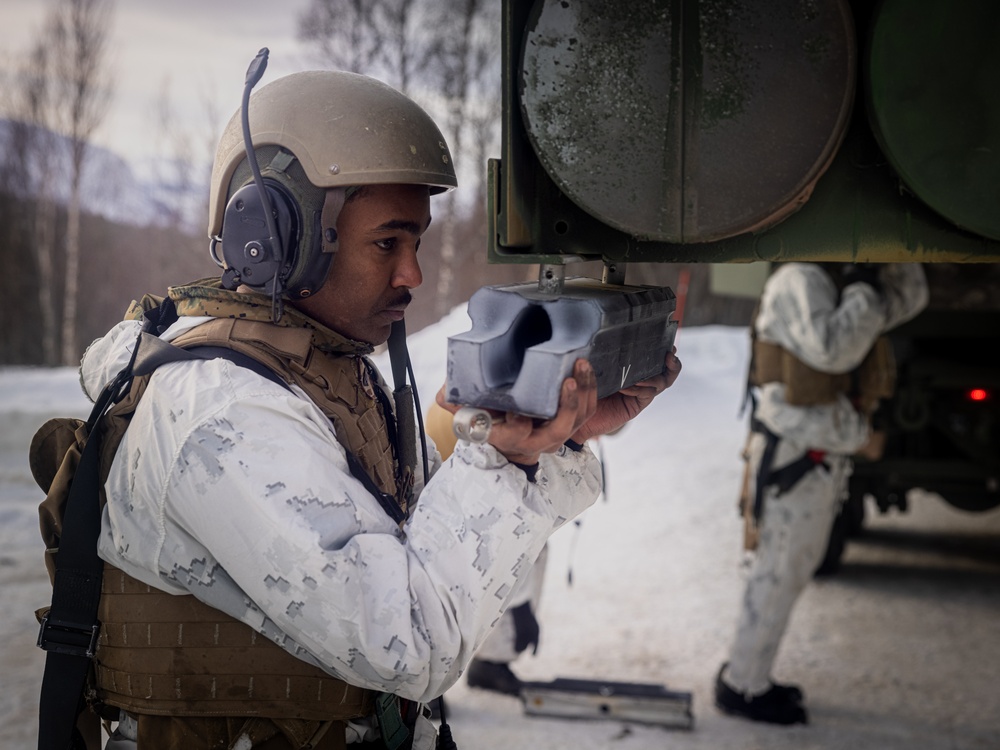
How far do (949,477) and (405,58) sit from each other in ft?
31.7

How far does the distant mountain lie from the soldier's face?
48.0 ft

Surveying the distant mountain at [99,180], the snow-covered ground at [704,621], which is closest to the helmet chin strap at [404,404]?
the snow-covered ground at [704,621]

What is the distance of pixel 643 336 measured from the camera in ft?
5.05

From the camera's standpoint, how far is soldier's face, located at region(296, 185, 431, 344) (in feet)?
5.82

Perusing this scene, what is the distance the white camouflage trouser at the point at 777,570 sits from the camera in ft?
13.4

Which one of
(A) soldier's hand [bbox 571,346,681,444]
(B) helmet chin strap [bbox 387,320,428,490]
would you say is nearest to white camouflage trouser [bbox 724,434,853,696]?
(B) helmet chin strap [bbox 387,320,428,490]

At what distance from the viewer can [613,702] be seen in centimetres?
405

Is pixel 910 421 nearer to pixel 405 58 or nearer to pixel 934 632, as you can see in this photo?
pixel 934 632

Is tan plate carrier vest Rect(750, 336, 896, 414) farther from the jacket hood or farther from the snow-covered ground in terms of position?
the jacket hood

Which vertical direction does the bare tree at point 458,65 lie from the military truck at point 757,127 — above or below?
above

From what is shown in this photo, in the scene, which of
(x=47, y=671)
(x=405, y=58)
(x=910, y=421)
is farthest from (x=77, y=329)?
(x=47, y=671)

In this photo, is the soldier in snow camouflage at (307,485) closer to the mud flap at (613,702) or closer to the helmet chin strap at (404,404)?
the helmet chin strap at (404,404)

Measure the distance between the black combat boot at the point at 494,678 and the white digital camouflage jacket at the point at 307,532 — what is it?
2907 millimetres

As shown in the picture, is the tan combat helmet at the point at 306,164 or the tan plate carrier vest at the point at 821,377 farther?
the tan plate carrier vest at the point at 821,377
